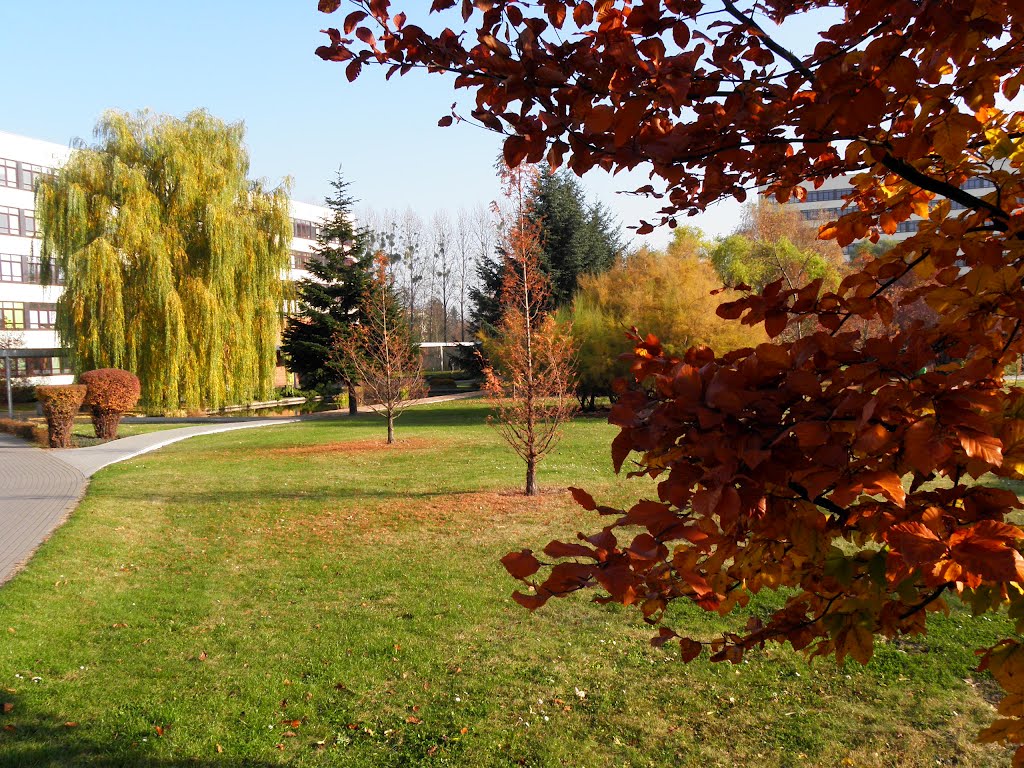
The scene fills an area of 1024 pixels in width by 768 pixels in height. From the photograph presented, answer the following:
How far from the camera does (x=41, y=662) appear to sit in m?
5.22

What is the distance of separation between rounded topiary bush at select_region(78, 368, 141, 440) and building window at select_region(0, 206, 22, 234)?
1976 centimetres

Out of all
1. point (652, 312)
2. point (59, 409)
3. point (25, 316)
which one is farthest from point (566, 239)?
point (25, 316)

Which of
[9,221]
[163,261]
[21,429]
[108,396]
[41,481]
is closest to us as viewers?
[41,481]

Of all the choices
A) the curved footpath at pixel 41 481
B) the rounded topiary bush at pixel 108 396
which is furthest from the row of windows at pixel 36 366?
the rounded topiary bush at pixel 108 396

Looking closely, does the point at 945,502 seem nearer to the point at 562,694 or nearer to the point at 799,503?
the point at 799,503

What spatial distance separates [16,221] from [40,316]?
460 centimetres

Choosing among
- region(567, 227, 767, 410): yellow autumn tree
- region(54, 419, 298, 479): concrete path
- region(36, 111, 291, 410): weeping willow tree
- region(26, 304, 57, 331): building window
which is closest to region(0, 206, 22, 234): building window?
region(26, 304, 57, 331): building window

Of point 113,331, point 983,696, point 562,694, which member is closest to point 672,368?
point 562,694

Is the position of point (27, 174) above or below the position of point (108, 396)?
above

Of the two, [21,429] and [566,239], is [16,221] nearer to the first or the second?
[21,429]

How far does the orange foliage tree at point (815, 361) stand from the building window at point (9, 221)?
40119 millimetres

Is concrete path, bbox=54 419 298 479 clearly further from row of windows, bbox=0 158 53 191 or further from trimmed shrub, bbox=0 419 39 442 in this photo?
row of windows, bbox=0 158 53 191

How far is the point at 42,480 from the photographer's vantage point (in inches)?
511

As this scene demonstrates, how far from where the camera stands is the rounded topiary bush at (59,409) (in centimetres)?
1809
